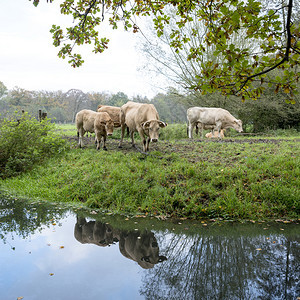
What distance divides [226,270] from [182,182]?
3.90 meters

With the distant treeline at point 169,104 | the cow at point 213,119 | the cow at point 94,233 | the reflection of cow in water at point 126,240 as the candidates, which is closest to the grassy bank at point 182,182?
the cow at point 94,233

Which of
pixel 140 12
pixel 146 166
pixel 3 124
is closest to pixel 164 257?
pixel 146 166

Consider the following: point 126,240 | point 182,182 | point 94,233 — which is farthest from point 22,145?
point 126,240

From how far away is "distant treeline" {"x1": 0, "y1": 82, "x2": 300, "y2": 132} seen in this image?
20906 millimetres

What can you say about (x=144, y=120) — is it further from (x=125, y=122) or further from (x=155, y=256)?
(x=155, y=256)

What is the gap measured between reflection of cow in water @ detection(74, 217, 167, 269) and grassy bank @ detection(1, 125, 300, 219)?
4.35ft

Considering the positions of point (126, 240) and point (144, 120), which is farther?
point (144, 120)

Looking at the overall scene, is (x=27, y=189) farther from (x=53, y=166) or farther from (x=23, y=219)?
(x=23, y=219)

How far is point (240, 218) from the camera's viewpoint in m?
6.52

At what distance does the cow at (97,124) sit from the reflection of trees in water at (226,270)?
698 cm

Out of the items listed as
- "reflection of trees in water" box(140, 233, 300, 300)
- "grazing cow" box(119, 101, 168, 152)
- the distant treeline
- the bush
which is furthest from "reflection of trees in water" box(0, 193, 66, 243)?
the distant treeline

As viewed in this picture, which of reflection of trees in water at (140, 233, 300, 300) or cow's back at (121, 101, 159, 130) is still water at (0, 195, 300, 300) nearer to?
reflection of trees in water at (140, 233, 300, 300)

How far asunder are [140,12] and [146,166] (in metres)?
4.36

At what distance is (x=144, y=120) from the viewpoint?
10.5 m
